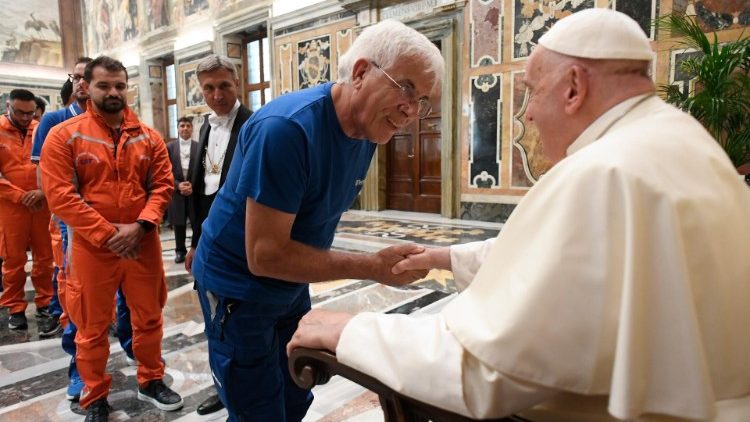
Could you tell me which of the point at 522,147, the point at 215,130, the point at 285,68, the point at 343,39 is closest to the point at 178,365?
the point at 215,130

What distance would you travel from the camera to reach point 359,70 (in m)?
1.59

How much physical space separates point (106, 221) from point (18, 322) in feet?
7.76

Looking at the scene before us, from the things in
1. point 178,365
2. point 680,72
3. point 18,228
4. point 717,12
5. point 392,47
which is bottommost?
point 178,365

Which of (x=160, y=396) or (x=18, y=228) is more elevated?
(x=18, y=228)

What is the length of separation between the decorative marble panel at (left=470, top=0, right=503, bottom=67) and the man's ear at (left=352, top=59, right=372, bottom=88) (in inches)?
274

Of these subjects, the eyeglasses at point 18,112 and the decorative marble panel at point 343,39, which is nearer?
the eyeglasses at point 18,112

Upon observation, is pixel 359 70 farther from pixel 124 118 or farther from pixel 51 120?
pixel 51 120

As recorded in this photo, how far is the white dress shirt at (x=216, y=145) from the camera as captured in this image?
3.32 m

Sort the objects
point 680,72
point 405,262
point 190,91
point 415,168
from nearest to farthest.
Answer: point 405,262
point 680,72
point 415,168
point 190,91

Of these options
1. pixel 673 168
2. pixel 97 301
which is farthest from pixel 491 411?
pixel 97 301

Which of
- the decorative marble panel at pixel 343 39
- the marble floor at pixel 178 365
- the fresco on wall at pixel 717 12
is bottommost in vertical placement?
the marble floor at pixel 178 365

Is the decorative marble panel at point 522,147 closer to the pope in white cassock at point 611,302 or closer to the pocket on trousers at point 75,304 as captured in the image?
the pocket on trousers at point 75,304

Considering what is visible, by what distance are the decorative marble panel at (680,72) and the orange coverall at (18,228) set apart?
7.02m

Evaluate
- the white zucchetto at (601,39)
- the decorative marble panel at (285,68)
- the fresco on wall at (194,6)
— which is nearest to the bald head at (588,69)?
the white zucchetto at (601,39)
